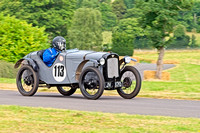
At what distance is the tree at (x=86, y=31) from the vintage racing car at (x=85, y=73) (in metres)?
59.9

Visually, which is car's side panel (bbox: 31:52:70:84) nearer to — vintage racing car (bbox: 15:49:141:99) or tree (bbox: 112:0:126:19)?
vintage racing car (bbox: 15:49:141:99)

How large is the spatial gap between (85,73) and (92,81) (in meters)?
0.30

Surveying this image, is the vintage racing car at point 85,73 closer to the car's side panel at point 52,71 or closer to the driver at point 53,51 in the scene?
the car's side panel at point 52,71

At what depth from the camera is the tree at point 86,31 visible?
7656 centimetres

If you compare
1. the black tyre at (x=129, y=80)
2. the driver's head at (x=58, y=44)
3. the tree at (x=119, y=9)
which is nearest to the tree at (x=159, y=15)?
the driver's head at (x=58, y=44)

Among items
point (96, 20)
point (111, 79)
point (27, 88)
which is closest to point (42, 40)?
point (27, 88)

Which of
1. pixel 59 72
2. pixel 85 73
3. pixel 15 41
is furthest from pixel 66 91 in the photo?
pixel 15 41

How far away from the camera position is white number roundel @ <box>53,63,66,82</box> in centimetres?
1270

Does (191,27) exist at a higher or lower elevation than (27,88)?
higher

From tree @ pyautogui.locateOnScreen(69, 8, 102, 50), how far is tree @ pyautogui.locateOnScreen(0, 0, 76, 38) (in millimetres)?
5333

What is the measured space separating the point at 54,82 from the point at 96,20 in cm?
7434

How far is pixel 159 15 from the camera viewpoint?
24.4 metres

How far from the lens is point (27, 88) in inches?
563

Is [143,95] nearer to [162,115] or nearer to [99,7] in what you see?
[162,115]
